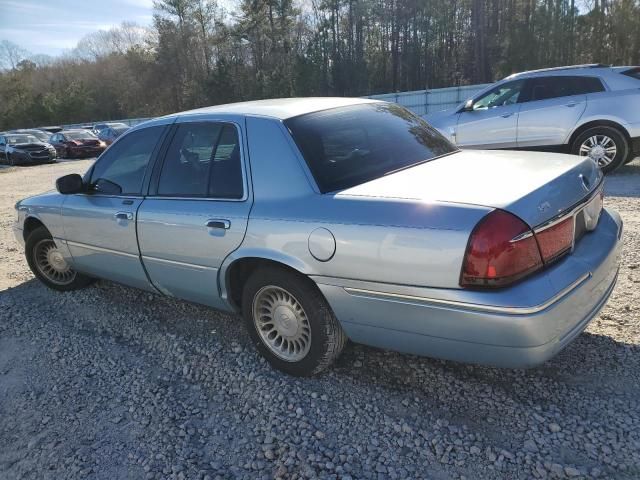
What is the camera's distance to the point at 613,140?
7867 millimetres

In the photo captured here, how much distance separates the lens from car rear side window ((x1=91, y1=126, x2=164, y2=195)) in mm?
3900

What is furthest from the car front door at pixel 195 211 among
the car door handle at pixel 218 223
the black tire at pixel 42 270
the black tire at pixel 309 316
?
the black tire at pixel 42 270

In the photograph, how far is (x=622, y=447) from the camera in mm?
2381

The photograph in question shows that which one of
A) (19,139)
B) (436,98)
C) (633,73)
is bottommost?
(19,139)

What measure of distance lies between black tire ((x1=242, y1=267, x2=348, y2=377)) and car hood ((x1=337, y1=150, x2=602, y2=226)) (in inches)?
23.2

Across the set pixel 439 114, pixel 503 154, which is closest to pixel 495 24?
pixel 439 114

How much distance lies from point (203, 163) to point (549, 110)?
6.63 metres

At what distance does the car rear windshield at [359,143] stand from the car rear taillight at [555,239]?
38.5 inches

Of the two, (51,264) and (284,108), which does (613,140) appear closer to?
(284,108)

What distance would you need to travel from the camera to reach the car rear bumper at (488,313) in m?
2.28

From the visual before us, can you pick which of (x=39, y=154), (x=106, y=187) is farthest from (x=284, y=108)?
(x=39, y=154)

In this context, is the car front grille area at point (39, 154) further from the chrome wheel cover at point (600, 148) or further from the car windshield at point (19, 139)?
the chrome wheel cover at point (600, 148)

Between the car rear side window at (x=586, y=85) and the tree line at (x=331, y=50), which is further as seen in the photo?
the tree line at (x=331, y=50)

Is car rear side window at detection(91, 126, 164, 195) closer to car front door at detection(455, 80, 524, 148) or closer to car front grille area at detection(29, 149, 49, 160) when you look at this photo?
car front door at detection(455, 80, 524, 148)
